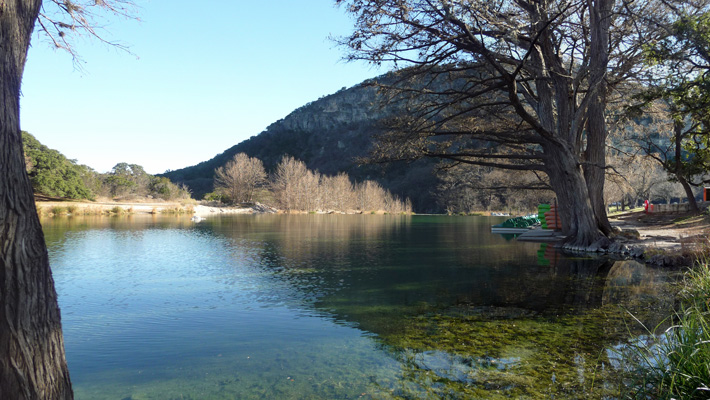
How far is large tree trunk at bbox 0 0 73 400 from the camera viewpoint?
2549 mm

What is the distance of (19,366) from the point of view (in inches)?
100

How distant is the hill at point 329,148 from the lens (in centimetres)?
10125

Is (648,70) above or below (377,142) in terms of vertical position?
above

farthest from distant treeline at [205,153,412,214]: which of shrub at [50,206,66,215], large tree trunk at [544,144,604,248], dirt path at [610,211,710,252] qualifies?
large tree trunk at [544,144,604,248]

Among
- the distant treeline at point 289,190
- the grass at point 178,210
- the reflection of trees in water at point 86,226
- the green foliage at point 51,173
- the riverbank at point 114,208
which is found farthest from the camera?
the distant treeline at point 289,190

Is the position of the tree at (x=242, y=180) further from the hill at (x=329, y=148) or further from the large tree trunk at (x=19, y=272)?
the large tree trunk at (x=19, y=272)

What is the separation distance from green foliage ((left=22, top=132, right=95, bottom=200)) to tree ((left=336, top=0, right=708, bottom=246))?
41.4 metres

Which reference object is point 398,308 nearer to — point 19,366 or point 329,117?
point 19,366

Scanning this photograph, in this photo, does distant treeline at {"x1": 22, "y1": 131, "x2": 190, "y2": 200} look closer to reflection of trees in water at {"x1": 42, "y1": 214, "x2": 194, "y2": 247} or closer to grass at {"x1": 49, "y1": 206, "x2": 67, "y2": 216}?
grass at {"x1": 49, "y1": 206, "x2": 67, "y2": 216}

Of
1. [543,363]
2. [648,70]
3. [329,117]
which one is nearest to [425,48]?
[648,70]

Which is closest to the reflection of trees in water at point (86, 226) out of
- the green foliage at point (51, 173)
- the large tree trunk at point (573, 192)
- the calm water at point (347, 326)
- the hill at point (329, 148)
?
the calm water at point (347, 326)

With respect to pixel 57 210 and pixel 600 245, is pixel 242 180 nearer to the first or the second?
pixel 57 210

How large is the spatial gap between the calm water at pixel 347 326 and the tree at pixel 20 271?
1.63 metres

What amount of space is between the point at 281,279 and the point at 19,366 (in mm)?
7769
